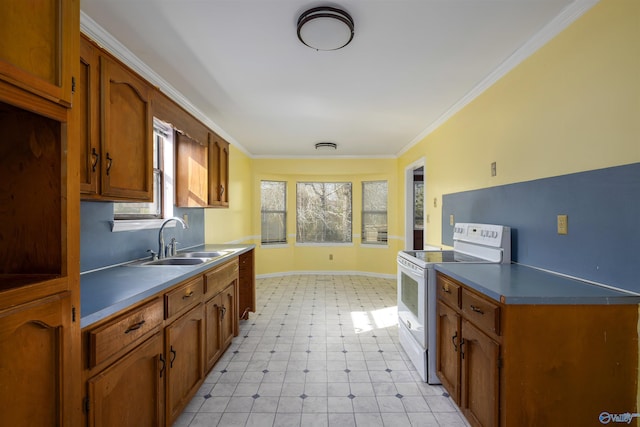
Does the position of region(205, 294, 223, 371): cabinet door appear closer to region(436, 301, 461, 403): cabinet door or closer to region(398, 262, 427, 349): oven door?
region(398, 262, 427, 349): oven door

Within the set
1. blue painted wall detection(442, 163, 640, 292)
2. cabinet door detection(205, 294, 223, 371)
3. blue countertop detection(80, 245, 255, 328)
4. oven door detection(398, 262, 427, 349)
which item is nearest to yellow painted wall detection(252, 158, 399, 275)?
oven door detection(398, 262, 427, 349)

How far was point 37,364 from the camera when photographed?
88 centimetres

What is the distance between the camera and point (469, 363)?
170cm

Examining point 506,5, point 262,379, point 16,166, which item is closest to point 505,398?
point 262,379

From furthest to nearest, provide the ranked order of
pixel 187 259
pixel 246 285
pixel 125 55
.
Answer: pixel 246 285 → pixel 187 259 → pixel 125 55

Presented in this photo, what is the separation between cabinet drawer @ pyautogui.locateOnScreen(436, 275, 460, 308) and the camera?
6.04 feet

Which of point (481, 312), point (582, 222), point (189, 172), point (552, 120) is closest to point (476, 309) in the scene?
point (481, 312)

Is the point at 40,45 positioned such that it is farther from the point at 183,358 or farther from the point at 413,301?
the point at 413,301

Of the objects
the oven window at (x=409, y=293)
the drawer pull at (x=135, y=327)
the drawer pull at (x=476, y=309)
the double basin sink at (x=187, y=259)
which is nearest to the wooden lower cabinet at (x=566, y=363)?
the drawer pull at (x=476, y=309)

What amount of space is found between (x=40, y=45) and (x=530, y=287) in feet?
7.11

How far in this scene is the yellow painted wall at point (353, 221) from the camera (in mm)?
5762

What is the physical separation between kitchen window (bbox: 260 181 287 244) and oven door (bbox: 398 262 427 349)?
3.65 m

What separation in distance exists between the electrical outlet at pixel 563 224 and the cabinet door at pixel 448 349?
0.77m

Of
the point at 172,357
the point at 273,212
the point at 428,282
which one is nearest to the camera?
the point at 172,357
